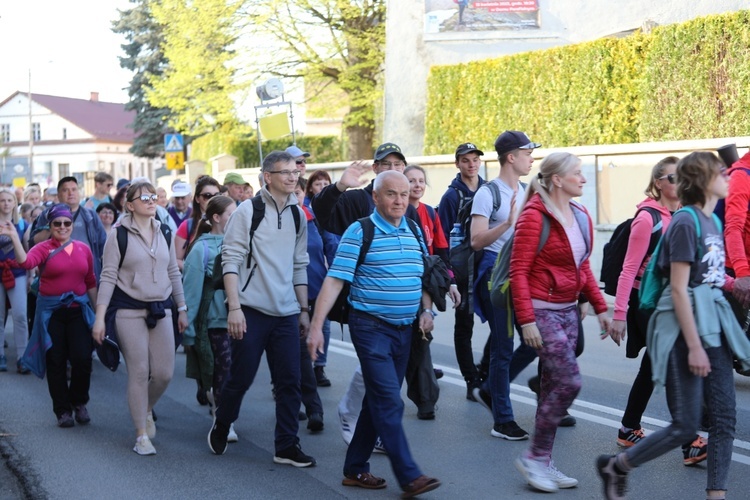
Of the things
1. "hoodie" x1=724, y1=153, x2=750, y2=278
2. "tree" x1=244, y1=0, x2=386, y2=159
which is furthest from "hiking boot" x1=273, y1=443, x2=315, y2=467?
"tree" x1=244, y1=0, x2=386, y2=159

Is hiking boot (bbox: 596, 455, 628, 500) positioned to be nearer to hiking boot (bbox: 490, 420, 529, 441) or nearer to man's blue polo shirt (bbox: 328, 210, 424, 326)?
man's blue polo shirt (bbox: 328, 210, 424, 326)

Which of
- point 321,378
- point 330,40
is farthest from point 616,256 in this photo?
point 330,40

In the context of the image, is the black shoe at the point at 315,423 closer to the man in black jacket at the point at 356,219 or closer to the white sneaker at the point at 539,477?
the man in black jacket at the point at 356,219

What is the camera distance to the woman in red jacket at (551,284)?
19.0ft

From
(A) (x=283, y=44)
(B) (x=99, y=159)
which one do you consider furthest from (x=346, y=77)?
(B) (x=99, y=159)

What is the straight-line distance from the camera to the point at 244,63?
104 ft

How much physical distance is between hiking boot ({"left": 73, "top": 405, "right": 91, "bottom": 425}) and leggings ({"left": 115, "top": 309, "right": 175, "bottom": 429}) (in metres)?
0.99

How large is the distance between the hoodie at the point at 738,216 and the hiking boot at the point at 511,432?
1699 millimetres

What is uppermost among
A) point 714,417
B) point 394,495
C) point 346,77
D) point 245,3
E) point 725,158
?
point 245,3

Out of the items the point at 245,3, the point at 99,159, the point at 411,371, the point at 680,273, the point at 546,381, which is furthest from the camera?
the point at 99,159

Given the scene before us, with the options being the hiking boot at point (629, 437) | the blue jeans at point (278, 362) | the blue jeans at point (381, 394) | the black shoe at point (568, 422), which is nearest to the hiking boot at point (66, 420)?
the blue jeans at point (278, 362)

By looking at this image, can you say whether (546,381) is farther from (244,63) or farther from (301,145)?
(301,145)

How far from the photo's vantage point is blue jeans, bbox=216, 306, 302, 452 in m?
6.81

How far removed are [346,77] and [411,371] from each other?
25005 millimetres
